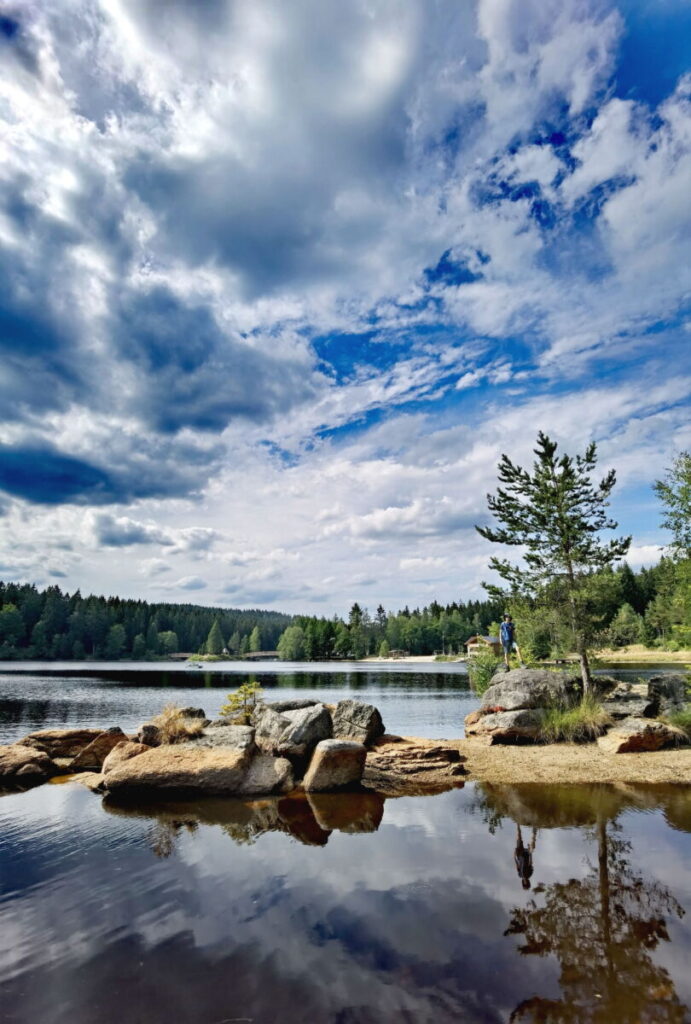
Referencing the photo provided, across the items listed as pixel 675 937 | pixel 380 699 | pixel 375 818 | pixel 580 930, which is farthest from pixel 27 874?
pixel 380 699

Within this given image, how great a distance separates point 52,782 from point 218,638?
177 metres

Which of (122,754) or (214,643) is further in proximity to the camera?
(214,643)

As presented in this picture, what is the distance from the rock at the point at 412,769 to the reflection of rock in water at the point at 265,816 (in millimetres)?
992

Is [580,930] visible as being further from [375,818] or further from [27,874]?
[27,874]

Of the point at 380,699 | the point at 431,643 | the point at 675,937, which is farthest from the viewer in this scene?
the point at 431,643

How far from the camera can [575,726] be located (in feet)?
56.5

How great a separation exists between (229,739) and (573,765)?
361 inches

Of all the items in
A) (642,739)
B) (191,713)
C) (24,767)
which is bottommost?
(24,767)

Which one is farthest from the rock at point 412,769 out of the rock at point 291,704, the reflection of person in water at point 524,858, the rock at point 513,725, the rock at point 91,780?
the rock at point 91,780

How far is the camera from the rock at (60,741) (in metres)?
16.4

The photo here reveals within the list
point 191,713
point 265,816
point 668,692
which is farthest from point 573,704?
point 191,713

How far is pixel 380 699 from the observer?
39219 mm

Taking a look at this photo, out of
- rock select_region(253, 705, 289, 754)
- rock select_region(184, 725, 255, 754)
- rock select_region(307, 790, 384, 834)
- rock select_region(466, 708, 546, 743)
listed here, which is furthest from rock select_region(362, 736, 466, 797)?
rock select_region(466, 708, 546, 743)

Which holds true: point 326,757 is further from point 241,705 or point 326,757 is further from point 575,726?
point 575,726
